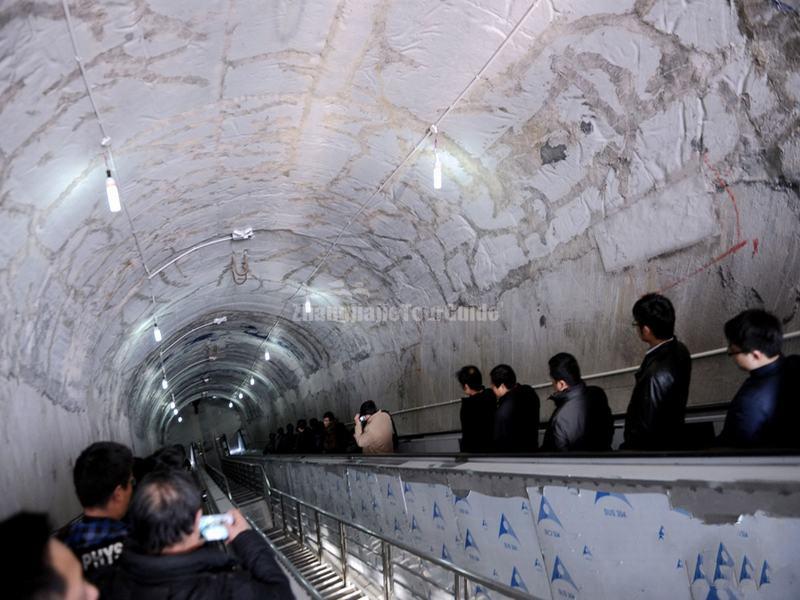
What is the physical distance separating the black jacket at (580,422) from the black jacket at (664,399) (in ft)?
1.78

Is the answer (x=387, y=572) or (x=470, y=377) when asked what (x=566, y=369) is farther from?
(x=387, y=572)

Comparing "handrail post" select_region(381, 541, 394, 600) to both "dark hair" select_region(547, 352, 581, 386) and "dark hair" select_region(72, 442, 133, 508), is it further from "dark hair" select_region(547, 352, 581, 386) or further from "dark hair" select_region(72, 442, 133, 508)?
"dark hair" select_region(72, 442, 133, 508)

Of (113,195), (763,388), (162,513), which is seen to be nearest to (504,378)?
(763,388)

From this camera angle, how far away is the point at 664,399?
10.0 feet

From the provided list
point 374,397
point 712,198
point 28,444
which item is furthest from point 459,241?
point 374,397

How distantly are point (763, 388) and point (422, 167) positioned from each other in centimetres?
430

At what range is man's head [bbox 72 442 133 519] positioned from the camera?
2.48 metres

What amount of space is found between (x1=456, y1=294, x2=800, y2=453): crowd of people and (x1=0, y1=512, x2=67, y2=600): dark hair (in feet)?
8.04

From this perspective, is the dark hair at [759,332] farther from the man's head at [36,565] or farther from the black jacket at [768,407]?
the man's head at [36,565]

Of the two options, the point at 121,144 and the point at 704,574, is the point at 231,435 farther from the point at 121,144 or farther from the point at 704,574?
the point at 704,574

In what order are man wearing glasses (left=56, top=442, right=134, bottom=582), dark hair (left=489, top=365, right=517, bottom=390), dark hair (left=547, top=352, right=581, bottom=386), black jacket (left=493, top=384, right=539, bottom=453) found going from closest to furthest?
man wearing glasses (left=56, top=442, right=134, bottom=582), dark hair (left=547, top=352, right=581, bottom=386), black jacket (left=493, top=384, right=539, bottom=453), dark hair (left=489, top=365, right=517, bottom=390)

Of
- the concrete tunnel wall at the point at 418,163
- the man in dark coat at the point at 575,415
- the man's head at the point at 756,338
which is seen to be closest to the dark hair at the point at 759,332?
the man's head at the point at 756,338

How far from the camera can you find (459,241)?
7039 millimetres

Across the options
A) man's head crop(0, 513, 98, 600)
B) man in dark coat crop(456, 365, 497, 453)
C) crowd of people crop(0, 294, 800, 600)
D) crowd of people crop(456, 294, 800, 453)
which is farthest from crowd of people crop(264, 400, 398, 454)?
man's head crop(0, 513, 98, 600)
